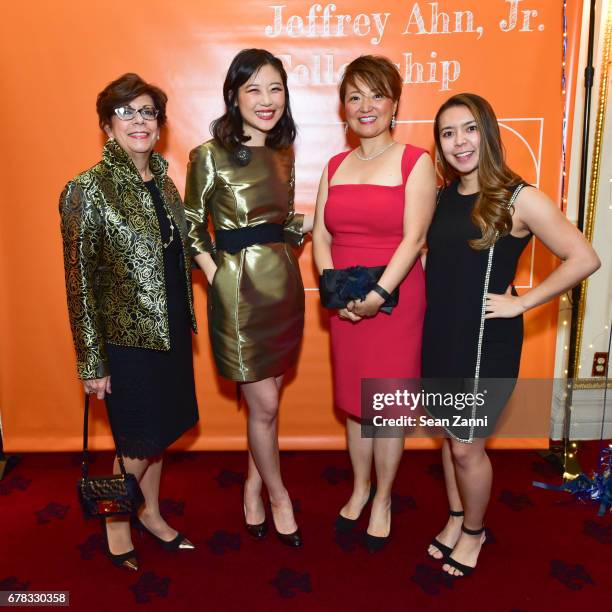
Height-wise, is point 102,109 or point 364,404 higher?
point 102,109

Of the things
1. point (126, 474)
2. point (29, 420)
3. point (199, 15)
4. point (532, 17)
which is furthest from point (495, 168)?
point (29, 420)

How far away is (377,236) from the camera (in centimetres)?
220

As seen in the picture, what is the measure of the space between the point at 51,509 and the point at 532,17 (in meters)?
3.53

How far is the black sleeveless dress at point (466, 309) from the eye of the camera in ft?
6.28

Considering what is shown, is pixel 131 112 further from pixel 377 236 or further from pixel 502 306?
pixel 502 306

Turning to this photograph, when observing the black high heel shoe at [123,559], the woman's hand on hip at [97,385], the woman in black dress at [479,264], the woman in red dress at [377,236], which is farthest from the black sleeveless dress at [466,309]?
the black high heel shoe at [123,559]

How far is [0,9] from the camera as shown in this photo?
2.84 metres

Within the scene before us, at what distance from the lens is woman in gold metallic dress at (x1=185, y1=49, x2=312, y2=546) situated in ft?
7.04

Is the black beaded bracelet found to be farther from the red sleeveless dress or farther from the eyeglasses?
the eyeglasses

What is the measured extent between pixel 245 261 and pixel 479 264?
0.90m

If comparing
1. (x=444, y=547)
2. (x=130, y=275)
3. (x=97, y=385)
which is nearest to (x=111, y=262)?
(x=130, y=275)

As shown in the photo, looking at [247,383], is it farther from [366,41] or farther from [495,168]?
Answer: [366,41]

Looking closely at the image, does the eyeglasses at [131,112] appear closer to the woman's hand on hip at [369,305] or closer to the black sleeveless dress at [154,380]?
the black sleeveless dress at [154,380]

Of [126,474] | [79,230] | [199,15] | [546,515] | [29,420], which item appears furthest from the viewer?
[29,420]
